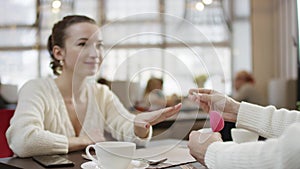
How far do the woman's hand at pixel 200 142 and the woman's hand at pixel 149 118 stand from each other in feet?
0.31

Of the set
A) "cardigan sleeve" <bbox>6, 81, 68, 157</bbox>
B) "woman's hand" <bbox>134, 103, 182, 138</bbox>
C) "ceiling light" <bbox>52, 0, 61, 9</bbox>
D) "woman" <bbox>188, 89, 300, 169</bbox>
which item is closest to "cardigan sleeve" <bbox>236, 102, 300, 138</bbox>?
"woman" <bbox>188, 89, 300, 169</bbox>

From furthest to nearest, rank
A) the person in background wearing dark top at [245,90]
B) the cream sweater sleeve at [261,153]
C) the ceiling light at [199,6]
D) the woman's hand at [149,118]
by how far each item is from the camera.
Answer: the ceiling light at [199,6], the person in background wearing dark top at [245,90], the woman's hand at [149,118], the cream sweater sleeve at [261,153]

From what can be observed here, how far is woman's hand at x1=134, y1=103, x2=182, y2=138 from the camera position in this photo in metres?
1.04

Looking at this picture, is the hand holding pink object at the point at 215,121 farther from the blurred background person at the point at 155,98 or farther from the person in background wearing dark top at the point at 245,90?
the person in background wearing dark top at the point at 245,90

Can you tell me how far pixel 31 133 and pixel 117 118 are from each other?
0.94 feet

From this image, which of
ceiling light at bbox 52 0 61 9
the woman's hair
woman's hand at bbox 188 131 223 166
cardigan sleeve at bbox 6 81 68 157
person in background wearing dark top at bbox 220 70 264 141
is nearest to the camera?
woman's hand at bbox 188 131 223 166

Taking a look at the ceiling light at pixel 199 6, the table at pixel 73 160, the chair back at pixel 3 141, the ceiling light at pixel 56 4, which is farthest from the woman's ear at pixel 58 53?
the ceiling light at pixel 199 6

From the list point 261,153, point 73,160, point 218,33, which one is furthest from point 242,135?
point 218,33

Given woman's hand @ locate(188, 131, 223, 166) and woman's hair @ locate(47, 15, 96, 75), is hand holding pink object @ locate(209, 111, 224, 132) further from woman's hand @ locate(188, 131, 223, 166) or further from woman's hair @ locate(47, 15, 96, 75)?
woman's hair @ locate(47, 15, 96, 75)

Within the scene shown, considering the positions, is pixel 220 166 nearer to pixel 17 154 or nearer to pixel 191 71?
pixel 191 71

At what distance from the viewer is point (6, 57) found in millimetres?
5434

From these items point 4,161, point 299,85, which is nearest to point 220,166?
point 4,161

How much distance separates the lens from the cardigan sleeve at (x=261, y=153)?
703 millimetres

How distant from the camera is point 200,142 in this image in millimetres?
939
